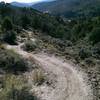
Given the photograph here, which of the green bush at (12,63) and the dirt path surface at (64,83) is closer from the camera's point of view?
the dirt path surface at (64,83)

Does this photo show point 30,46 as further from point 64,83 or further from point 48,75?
point 64,83

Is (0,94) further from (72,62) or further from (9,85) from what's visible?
(72,62)

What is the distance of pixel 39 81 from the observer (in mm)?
16859

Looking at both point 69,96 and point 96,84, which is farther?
point 96,84

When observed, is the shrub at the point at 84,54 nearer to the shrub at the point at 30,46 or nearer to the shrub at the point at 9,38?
the shrub at the point at 30,46

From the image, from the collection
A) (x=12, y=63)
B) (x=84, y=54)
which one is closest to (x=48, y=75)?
(x=12, y=63)

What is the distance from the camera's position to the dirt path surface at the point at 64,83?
48.3 ft

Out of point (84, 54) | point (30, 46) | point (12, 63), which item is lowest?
point (30, 46)

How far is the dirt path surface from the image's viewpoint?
48.3 ft

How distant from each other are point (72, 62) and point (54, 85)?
235 inches

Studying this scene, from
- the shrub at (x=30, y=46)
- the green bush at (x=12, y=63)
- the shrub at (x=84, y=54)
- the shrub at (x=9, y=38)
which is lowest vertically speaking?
the shrub at (x=9, y=38)

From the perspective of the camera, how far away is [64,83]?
16781 millimetres

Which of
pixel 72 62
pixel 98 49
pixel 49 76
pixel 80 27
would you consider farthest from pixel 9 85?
pixel 80 27

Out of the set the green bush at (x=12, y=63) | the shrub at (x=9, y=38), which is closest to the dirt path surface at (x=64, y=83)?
the green bush at (x=12, y=63)
